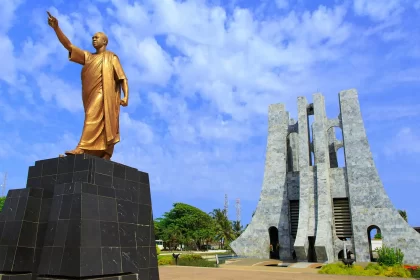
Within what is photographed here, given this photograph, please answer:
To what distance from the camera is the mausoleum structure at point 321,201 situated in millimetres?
21703

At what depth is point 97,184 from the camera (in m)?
7.07

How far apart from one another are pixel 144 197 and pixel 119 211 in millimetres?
1196

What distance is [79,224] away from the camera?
605 centimetres

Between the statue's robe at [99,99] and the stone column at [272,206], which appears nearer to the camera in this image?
the statue's robe at [99,99]

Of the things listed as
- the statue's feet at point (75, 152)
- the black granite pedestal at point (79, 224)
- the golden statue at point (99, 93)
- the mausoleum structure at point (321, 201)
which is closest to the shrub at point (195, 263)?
the mausoleum structure at point (321, 201)

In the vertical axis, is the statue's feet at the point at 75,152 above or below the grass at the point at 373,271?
above

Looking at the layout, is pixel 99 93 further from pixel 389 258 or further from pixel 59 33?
pixel 389 258

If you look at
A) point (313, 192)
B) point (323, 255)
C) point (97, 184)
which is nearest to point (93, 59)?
point (97, 184)

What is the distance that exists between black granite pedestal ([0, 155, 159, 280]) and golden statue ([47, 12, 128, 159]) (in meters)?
0.67

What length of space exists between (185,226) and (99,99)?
44.9 meters

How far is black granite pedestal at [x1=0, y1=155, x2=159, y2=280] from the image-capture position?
5980 millimetres

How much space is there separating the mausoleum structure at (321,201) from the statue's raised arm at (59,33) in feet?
58.8

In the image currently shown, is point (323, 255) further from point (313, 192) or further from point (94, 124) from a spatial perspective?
point (94, 124)

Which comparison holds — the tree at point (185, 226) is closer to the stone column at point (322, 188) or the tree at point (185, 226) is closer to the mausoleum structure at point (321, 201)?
the mausoleum structure at point (321, 201)
